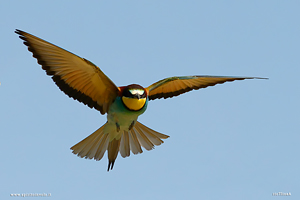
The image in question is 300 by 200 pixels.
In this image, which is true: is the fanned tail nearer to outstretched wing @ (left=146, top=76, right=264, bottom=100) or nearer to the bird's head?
outstretched wing @ (left=146, top=76, right=264, bottom=100)

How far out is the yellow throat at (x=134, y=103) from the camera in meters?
6.71

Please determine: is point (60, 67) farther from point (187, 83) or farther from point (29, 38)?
point (187, 83)

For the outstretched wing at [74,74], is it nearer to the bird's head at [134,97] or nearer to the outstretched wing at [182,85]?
the bird's head at [134,97]

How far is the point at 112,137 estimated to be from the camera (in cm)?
738

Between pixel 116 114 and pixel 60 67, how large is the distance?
0.88 meters

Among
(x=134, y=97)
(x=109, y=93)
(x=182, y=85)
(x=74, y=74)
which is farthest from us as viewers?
(x=182, y=85)

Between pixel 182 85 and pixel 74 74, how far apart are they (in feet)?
5.20

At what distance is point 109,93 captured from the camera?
7.01 m

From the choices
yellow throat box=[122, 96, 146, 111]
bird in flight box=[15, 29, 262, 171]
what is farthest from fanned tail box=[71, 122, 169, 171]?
yellow throat box=[122, 96, 146, 111]

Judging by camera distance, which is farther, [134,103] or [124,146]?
[124,146]

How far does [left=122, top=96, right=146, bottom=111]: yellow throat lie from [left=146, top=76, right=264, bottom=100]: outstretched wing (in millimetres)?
619

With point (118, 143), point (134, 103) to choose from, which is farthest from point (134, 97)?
point (118, 143)

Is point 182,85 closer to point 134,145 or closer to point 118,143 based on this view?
point 134,145

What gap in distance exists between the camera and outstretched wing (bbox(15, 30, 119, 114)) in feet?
21.1
